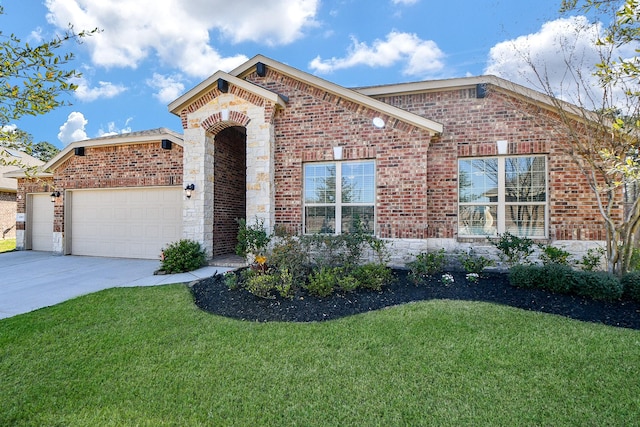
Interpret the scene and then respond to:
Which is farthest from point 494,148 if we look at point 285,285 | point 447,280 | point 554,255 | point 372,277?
point 285,285

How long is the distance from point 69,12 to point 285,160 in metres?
4.96

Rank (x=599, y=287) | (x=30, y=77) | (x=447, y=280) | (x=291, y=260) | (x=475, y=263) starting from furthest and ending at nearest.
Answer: (x=475, y=263), (x=291, y=260), (x=447, y=280), (x=599, y=287), (x=30, y=77)

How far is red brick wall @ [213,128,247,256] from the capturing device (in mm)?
9141

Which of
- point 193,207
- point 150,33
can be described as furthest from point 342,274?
point 150,33

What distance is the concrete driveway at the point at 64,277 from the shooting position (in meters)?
5.81

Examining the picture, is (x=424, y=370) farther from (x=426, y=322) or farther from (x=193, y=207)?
(x=193, y=207)

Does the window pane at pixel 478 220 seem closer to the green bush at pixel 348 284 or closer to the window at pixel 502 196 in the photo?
the window at pixel 502 196

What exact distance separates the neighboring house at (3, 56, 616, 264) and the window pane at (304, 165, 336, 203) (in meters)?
0.03

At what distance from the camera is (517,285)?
5.93 meters

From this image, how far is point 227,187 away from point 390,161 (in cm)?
501

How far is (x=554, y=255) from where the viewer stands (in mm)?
6754

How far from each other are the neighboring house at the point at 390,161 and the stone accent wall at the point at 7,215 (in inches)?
624

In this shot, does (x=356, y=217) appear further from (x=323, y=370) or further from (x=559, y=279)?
(x=323, y=370)

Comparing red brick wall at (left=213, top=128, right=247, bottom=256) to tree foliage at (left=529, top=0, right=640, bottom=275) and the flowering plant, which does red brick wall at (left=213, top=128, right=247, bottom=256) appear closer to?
the flowering plant
